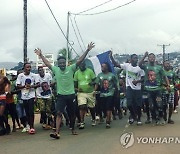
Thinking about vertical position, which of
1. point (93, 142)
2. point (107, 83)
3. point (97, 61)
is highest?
point (97, 61)

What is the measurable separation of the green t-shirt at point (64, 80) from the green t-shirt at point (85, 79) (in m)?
1.53

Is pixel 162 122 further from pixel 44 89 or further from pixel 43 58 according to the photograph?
pixel 43 58

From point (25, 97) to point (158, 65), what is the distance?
3.62 metres

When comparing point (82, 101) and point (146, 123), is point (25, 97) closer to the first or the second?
point (82, 101)

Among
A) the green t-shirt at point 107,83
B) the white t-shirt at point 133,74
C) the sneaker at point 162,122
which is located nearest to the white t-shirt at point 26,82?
the green t-shirt at point 107,83

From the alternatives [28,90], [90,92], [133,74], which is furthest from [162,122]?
[28,90]

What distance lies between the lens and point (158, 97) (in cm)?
1107

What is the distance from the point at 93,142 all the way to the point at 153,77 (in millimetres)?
3050

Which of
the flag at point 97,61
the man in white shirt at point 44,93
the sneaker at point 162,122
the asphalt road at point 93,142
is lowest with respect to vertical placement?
the asphalt road at point 93,142

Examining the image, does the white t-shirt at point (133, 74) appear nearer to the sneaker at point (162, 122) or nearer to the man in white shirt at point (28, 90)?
the sneaker at point (162, 122)

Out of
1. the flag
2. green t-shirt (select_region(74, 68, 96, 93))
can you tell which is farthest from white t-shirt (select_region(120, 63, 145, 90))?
the flag

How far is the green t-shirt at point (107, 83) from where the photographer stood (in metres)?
11.2

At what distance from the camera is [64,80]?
9.70 meters

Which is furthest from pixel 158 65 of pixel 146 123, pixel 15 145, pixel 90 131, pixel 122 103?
pixel 15 145
